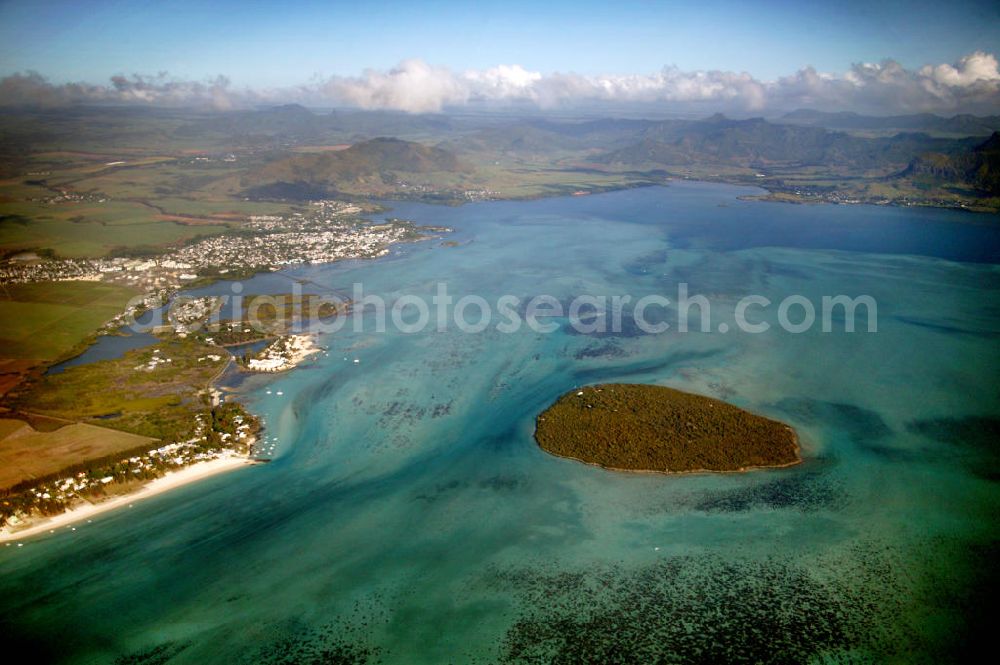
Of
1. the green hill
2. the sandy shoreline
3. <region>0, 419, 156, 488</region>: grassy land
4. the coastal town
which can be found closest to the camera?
the sandy shoreline

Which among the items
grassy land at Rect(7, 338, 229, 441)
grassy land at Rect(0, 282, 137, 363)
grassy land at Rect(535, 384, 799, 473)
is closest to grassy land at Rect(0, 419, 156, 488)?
grassy land at Rect(7, 338, 229, 441)

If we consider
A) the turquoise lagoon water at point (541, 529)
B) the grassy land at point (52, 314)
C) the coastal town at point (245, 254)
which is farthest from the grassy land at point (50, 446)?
the coastal town at point (245, 254)

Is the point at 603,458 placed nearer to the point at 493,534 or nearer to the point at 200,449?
the point at 493,534

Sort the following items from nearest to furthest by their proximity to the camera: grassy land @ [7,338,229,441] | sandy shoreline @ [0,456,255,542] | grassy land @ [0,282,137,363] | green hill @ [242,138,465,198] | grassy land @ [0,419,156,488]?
sandy shoreline @ [0,456,255,542] < grassy land @ [0,419,156,488] < grassy land @ [7,338,229,441] < grassy land @ [0,282,137,363] < green hill @ [242,138,465,198]

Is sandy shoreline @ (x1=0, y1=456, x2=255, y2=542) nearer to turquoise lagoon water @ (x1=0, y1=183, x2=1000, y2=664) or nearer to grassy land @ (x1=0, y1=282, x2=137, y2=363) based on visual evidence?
turquoise lagoon water @ (x1=0, y1=183, x2=1000, y2=664)

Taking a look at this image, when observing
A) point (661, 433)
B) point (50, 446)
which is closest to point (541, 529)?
point (661, 433)

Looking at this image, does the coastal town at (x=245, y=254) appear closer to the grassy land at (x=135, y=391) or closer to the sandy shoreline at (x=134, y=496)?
the grassy land at (x=135, y=391)
